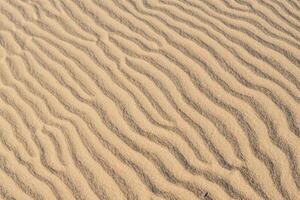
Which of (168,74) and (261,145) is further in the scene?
(168,74)

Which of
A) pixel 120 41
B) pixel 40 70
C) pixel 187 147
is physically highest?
pixel 120 41

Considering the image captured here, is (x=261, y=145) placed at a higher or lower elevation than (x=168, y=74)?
lower

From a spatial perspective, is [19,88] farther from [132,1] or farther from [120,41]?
[132,1]

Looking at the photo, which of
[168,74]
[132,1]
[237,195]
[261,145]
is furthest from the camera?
[132,1]

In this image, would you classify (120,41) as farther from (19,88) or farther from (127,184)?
(127,184)

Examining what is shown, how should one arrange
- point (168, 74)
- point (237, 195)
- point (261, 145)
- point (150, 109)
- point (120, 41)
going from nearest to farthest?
point (237, 195) < point (261, 145) < point (150, 109) < point (168, 74) < point (120, 41)

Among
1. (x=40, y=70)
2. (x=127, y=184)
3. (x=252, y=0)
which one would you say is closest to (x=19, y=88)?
(x=40, y=70)

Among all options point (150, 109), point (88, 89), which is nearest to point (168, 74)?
point (150, 109)
